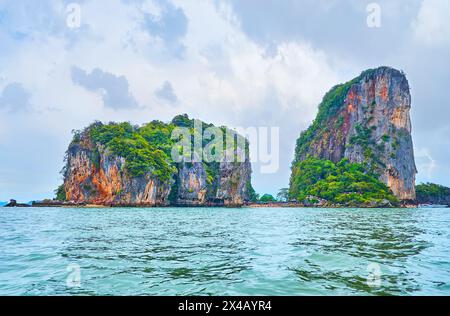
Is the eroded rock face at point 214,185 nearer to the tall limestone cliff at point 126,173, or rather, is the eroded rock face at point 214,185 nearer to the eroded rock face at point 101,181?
the tall limestone cliff at point 126,173

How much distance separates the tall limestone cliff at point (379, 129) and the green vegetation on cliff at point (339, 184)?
3.89 m

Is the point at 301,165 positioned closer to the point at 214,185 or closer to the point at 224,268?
the point at 214,185

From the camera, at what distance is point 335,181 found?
94.2m

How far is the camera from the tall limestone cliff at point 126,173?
7306cm

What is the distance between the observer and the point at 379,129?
9731 centimetres

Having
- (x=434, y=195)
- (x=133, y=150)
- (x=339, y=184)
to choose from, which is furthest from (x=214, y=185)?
(x=434, y=195)

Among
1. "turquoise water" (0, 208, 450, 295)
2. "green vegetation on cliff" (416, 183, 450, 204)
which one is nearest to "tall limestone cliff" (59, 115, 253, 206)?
"green vegetation on cliff" (416, 183, 450, 204)

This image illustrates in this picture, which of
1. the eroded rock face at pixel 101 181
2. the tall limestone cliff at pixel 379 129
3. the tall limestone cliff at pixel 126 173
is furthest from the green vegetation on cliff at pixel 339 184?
the eroded rock face at pixel 101 181

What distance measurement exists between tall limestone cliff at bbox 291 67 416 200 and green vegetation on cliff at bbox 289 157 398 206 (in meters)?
3.89

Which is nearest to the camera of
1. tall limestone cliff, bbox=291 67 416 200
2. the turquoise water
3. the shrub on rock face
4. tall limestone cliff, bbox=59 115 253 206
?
the turquoise water

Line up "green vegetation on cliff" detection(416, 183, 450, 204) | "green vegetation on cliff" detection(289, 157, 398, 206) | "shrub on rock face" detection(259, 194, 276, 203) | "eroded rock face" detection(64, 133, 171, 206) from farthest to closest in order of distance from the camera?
"shrub on rock face" detection(259, 194, 276, 203) → "green vegetation on cliff" detection(416, 183, 450, 204) → "green vegetation on cliff" detection(289, 157, 398, 206) → "eroded rock face" detection(64, 133, 171, 206)

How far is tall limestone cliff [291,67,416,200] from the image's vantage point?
304 feet

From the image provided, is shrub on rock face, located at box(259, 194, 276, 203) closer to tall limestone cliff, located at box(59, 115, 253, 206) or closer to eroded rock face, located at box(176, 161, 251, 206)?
eroded rock face, located at box(176, 161, 251, 206)

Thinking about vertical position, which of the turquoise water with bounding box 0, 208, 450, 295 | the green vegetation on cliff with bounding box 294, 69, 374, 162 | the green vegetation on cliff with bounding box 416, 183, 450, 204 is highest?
the green vegetation on cliff with bounding box 294, 69, 374, 162
